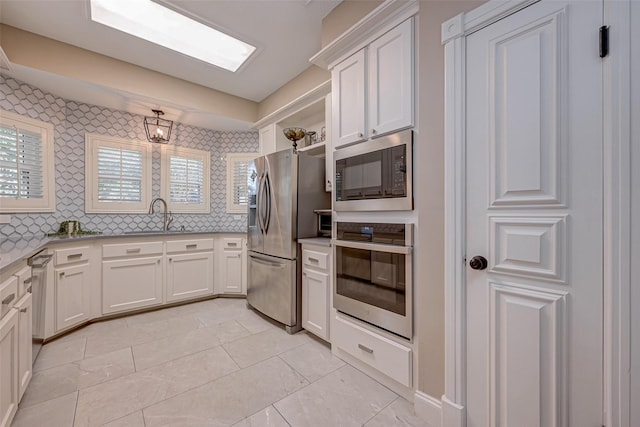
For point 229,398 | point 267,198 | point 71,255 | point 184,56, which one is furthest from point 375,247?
point 71,255

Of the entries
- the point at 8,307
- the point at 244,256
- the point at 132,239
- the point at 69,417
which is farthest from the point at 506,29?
the point at 132,239

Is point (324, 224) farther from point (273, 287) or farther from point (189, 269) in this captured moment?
point (189, 269)

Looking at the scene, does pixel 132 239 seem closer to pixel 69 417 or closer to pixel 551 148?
pixel 69 417

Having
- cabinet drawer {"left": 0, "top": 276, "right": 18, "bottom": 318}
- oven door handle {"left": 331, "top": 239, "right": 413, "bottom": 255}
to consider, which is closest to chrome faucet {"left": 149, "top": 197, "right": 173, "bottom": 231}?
cabinet drawer {"left": 0, "top": 276, "right": 18, "bottom": 318}

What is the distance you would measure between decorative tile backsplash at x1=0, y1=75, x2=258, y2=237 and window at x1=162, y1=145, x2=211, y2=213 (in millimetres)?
83

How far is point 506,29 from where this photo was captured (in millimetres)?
1154

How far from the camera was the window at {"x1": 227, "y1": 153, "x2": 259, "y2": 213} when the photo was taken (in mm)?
3979

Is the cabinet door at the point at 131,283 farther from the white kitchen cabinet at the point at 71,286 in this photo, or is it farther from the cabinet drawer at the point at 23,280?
the cabinet drawer at the point at 23,280

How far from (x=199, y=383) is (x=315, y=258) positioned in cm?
121

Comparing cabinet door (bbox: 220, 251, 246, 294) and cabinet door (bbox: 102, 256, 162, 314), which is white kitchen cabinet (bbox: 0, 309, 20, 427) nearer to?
cabinet door (bbox: 102, 256, 162, 314)

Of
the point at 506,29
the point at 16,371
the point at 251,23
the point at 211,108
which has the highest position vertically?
the point at 251,23

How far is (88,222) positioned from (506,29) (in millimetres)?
4104

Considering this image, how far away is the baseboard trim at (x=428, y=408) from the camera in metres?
1.37

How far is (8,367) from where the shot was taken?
1270mm
